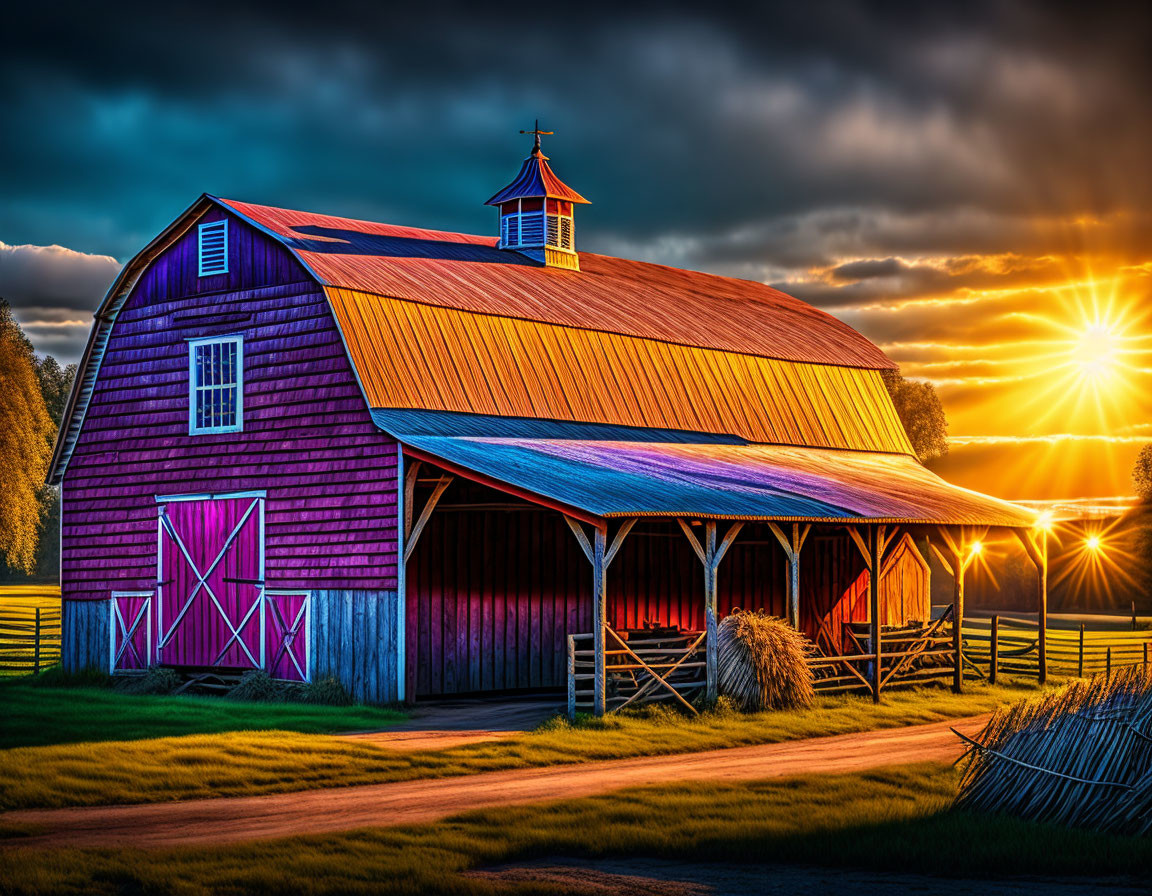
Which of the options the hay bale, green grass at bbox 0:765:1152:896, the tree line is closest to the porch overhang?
the hay bale

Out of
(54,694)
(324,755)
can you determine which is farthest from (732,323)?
(324,755)

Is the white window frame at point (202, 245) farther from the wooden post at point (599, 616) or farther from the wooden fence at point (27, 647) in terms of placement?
the wooden post at point (599, 616)

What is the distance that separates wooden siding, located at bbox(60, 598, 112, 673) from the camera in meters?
29.0

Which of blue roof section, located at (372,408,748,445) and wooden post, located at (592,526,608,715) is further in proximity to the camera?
blue roof section, located at (372,408,748,445)

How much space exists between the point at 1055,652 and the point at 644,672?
18.7 metres

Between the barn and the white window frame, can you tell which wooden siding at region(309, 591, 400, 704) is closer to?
the barn

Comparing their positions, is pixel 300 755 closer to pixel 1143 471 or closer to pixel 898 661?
pixel 898 661

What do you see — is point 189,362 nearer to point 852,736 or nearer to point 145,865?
point 852,736

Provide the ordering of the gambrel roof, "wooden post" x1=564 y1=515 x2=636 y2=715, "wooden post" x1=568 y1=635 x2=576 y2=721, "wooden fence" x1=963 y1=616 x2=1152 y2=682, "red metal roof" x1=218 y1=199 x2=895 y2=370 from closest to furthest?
"wooden post" x1=564 y1=515 x2=636 y2=715
"wooden post" x1=568 y1=635 x2=576 y2=721
the gambrel roof
"red metal roof" x1=218 y1=199 x2=895 y2=370
"wooden fence" x1=963 y1=616 x2=1152 y2=682

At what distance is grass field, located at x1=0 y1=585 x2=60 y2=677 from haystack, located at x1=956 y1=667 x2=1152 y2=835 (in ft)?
77.3

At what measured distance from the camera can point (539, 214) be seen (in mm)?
36594

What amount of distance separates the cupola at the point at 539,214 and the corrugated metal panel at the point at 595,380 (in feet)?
16.2

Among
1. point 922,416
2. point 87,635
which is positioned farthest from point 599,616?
point 922,416

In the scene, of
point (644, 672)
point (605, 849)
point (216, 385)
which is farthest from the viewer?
point (216, 385)
